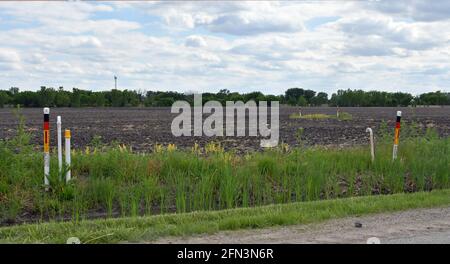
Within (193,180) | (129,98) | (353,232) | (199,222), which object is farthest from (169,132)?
(129,98)

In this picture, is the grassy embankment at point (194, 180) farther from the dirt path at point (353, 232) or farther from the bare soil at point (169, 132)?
the bare soil at point (169, 132)

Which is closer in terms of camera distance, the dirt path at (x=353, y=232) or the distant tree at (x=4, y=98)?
the dirt path at (x=353, y=232)

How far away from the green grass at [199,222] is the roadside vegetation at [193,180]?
94 cm

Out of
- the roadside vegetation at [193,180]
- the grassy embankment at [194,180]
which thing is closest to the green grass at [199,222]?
the grassy embankment at [194,180]

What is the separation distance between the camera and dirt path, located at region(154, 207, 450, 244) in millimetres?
7426

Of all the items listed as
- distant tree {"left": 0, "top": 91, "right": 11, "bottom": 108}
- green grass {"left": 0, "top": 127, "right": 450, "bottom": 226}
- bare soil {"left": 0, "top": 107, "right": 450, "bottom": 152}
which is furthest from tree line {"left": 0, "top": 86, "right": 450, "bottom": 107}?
green grass {"left": 0, "top": 127, "right": 450, "bottom": 226}

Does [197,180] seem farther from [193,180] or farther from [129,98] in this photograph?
[129,98]

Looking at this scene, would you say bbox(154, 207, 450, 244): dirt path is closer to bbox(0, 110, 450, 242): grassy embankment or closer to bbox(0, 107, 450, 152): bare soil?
bbox(0, 110, 450, 242): grassy embankment

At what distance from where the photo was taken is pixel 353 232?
26.0ft

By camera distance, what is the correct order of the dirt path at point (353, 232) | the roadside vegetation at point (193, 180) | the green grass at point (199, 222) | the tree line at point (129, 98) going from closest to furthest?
1. the dirt path at point (353, 232)
2. the green grass at point (199, 222)
3. the roadside vegetation at point (193, 180)
4. the tree line at point (129, 98)

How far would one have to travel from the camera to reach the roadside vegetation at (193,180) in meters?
10.3

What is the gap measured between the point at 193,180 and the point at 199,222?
355 cm

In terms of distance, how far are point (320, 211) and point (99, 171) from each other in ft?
17.1
